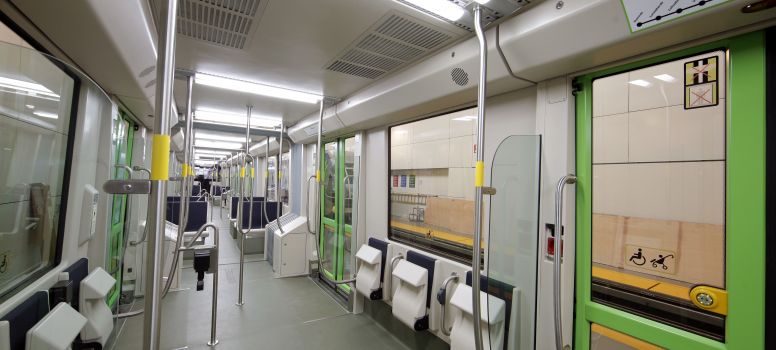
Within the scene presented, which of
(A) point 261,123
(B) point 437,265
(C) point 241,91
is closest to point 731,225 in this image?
(B) point 437,265

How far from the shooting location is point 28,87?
106 centimetres

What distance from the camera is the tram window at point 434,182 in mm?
3350

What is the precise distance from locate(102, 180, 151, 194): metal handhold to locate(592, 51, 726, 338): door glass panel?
1.86 m

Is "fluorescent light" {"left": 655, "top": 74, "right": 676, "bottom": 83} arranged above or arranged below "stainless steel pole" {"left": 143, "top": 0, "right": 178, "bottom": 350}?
above

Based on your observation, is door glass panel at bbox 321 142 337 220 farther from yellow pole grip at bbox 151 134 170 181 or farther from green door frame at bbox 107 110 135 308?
yellow pole grip at bbox 151 134 170 181

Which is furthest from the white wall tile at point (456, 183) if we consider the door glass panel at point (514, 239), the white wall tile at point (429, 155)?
the door glass panel at point (514, 239)

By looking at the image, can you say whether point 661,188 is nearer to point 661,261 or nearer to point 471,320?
point 661,261

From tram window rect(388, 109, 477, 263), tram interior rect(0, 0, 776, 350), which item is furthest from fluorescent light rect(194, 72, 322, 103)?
tram window rect(388, 109, 477, 263)

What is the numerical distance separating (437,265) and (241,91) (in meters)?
2.42

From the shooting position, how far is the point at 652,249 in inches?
60.8

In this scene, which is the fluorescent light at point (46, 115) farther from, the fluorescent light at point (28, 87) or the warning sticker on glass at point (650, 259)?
the warning sticker on glass at point (650, 259)

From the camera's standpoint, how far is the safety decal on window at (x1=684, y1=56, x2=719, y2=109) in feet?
4.31

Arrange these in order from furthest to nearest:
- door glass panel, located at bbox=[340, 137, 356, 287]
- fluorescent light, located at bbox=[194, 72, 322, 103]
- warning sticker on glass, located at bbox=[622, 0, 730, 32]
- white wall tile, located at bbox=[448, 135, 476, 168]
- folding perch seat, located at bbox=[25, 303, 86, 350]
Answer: door glass panel, located at bbox=[340, 137, 356, 287] < white wall tile, located at bbox=[448, 135, 476, 168] < fluorescent light, located at bbox=[194, 72, 322, 103] < warning sticker on glass, located at bbox=[622, 0, 730, 32] < folding perch seat, located at bbox=[25, 303, 86, 350]

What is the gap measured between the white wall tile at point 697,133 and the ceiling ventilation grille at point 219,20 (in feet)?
6.45
